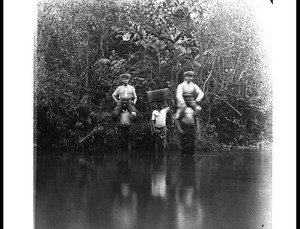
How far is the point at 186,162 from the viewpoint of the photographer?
17.4ft

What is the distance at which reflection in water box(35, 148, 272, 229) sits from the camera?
495 cm

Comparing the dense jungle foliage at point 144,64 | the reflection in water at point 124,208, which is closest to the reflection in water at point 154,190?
the reflection in water at point 124,208

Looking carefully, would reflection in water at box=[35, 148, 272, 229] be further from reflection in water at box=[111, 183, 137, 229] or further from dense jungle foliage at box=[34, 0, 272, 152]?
dense jungle foliage at box=[34, 0, 272, 152]

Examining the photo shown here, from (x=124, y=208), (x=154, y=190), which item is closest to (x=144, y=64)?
(x=154, y=190)

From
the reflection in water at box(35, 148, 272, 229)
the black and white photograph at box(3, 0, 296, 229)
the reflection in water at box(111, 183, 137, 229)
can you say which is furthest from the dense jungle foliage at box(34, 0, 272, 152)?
the reflection in water at box(111, 183, 137, 229)

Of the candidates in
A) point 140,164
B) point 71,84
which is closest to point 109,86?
point 71,84

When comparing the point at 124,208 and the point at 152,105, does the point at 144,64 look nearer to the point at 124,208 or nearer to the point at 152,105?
the point at 152,105

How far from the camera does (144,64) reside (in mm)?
5316

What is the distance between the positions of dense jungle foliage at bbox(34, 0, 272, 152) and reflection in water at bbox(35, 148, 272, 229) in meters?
0.18

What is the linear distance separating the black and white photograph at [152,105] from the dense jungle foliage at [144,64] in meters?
0.01

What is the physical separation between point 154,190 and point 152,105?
32.8 inches

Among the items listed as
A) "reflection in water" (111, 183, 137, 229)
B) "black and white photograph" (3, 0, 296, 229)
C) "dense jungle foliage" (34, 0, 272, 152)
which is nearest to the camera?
"reflection in water" (111, 183, 137, 229)

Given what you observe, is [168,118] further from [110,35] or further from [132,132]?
[110,35]

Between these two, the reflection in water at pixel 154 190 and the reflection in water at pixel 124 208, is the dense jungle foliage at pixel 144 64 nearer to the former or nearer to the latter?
the reflection in water at pixel 154 190
